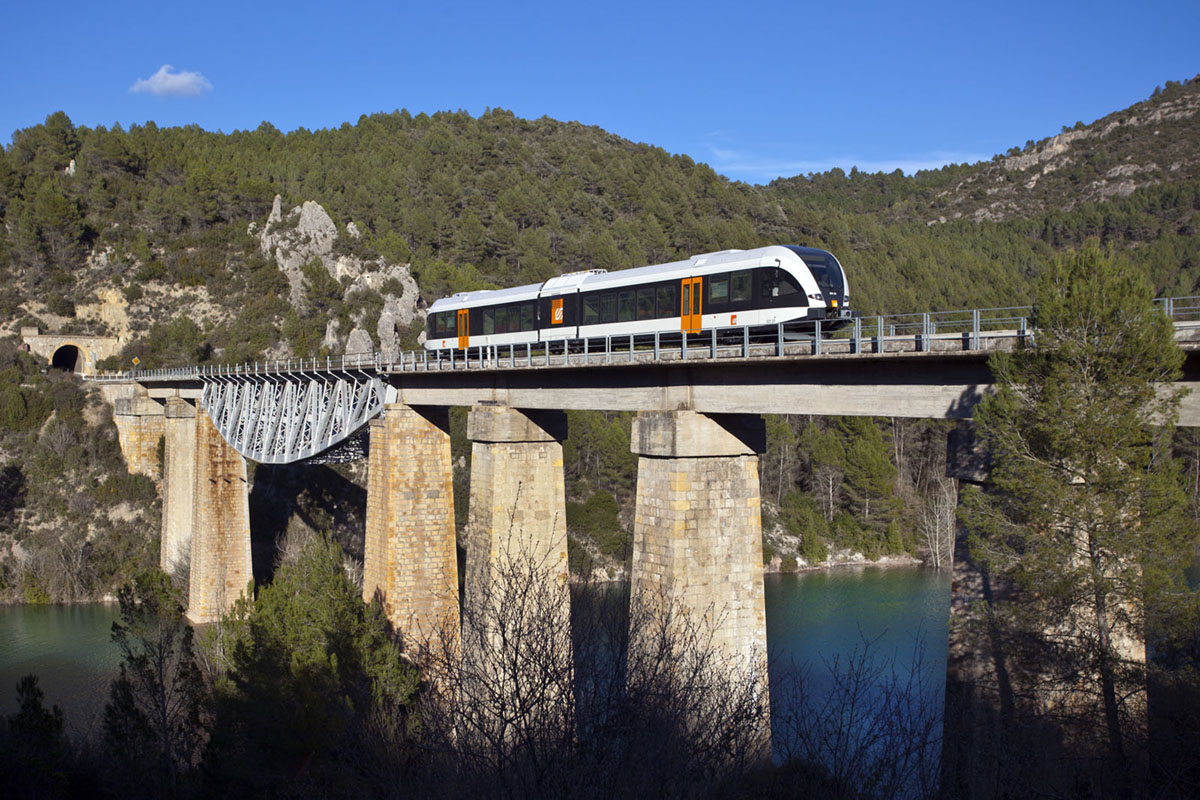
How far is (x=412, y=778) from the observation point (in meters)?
15.0

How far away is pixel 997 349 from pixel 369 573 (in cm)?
2205

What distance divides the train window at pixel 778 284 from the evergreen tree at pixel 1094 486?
6.26 m

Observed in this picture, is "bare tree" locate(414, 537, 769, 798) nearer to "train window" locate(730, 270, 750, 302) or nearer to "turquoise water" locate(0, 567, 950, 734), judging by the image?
"train window" locate(730, 270, 750, 302)

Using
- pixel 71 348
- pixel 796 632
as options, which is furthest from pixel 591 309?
pixel 71 348

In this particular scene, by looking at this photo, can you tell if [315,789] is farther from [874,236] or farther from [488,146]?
[488,146]

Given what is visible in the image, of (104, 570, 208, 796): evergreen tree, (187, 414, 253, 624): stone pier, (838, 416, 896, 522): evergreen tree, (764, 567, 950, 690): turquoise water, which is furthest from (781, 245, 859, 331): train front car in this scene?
(838, 416, 896, 522): evergreen tree

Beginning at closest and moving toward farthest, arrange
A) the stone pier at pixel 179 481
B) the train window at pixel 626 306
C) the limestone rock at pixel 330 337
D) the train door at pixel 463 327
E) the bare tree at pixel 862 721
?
the bare tree at pixel 862 721, the train window at pixel 626 306, the train door at pixel 463 327, the stone pier at pixel 179 481, the limestone rock at pixel 330 337

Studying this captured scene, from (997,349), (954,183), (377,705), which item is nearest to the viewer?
(997,349)

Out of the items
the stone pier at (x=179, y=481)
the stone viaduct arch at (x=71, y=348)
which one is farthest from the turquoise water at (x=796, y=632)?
the stone viaduct arch at (x=71, y=348)

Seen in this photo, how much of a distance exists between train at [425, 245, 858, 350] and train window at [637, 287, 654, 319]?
0.07ft

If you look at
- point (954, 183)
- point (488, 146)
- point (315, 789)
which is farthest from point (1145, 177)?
point (315, 789)

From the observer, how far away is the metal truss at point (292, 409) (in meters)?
31.5

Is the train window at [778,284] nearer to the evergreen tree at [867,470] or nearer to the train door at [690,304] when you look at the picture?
the train door at [690,304]

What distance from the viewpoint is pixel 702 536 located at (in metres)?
18.9
